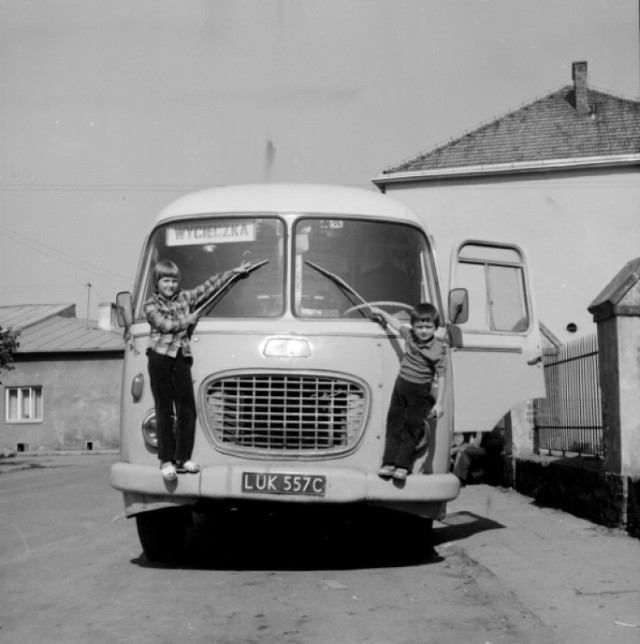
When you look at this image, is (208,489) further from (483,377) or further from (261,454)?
(483,377)

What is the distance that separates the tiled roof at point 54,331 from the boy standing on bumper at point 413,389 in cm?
3098

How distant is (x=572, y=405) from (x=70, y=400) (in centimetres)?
3078

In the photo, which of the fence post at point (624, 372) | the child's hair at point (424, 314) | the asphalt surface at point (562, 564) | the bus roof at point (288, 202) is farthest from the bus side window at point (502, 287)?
the asphalt surface at point (562, 564)

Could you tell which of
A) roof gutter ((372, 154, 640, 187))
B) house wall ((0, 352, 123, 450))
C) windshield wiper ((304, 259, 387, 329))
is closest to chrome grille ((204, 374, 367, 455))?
windshield wiper ((304, 259, 387, 329))

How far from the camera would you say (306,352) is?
22.6 feet

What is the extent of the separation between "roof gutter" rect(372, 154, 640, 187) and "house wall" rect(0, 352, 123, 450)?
1262 cm

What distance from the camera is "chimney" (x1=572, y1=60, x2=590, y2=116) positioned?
37.2 meters

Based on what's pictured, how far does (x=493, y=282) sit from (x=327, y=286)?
148cm

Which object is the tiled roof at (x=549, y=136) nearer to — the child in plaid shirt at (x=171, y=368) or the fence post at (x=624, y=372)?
the fence post at (x=624, y=372)

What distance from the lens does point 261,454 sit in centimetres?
678

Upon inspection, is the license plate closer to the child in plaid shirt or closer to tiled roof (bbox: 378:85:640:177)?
the child in plaid shirt

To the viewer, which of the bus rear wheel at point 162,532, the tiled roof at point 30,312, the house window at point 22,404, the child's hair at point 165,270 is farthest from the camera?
the tiled roof at point 30,312

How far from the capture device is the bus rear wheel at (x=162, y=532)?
7.42 metres

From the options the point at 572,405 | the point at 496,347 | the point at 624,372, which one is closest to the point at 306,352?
the point at 496,347
